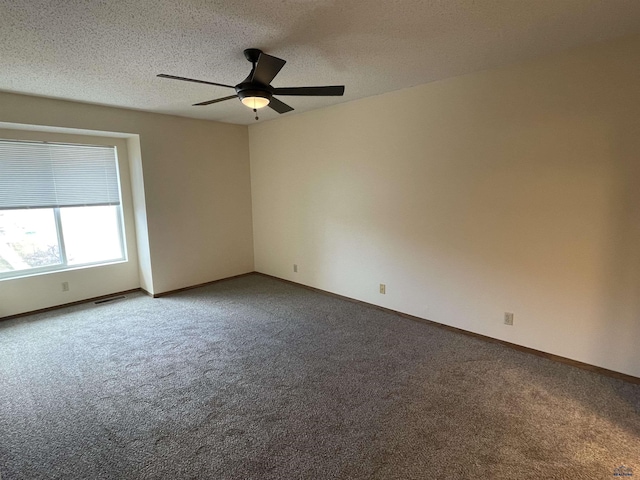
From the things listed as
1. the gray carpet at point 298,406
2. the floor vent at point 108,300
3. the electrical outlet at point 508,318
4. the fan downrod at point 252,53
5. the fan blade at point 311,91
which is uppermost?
the fan downrod at point 252,53

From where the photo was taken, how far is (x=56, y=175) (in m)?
4.11

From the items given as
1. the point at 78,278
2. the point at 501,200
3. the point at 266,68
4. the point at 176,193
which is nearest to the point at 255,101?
the point at 266,68

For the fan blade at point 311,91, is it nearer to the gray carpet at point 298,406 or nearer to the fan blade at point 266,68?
the fan blade at point 266,68

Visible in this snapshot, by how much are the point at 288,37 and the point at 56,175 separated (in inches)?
143

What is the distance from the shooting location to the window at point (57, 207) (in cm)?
385

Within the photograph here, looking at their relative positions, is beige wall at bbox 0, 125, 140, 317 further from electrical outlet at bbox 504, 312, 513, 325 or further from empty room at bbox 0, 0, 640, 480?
electrical outlet at bbox 504, 312, 513, 325

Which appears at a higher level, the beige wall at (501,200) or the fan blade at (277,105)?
the fan blade at (277,105)

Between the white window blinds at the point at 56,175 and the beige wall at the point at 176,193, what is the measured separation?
0.36 m

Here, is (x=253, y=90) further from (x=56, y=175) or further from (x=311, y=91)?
(x=56, y=175)

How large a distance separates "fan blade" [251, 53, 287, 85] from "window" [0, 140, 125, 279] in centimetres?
332

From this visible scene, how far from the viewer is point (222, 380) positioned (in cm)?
260

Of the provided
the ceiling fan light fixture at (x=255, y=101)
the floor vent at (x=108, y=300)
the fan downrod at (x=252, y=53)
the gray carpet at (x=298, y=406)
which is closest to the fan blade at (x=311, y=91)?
the ceiling fan light fixture at (x=255, y=101)

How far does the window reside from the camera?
3848 mm

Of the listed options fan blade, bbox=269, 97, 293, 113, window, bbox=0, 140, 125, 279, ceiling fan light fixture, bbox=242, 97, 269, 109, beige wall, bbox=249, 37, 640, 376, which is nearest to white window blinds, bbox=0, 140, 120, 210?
window, bbox=0, 140, 125, 279
